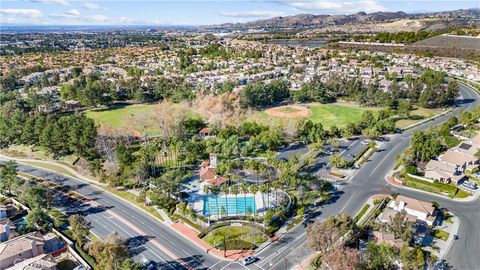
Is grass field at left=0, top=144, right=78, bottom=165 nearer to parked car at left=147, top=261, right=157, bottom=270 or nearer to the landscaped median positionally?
parked car at left=147, top=261, right=157, bottom=270

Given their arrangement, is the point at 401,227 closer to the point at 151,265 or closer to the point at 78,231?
the point at 151,265

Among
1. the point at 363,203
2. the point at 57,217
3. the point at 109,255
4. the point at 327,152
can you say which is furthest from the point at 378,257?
the point at 57,217

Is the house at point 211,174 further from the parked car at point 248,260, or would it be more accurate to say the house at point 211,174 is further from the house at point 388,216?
the house at point 388,216

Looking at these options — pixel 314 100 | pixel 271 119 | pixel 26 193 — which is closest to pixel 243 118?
pixel 271 119

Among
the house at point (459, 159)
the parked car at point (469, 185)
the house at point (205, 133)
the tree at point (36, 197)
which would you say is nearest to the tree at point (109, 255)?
the tree at point (36, 197)

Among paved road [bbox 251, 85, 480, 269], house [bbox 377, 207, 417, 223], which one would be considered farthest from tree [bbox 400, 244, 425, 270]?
house [bbox 377, 207, 417, 223]
